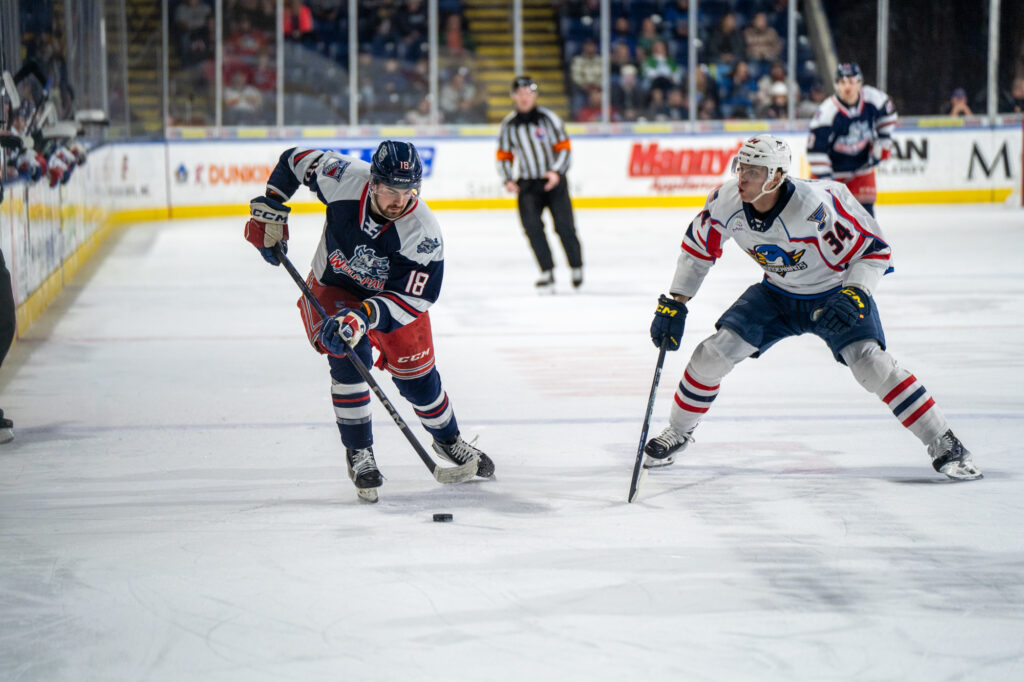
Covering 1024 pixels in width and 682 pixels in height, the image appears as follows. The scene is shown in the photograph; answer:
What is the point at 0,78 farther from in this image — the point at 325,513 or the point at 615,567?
the point at 615,567

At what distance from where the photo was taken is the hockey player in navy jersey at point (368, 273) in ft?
11.5

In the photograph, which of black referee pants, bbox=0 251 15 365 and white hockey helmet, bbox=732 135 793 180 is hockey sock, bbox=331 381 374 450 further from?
black referee pants, bbox=0 251 15 365

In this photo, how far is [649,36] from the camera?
14.2m

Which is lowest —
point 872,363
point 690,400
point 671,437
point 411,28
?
point 671,437

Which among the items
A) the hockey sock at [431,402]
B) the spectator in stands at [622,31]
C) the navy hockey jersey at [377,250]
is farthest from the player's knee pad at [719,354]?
the spectator in stands at [622,31]

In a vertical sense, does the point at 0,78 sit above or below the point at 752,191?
above

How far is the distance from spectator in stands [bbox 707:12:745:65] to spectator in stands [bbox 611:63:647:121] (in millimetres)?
885

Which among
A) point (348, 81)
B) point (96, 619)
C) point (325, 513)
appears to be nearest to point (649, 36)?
point (348, 81)

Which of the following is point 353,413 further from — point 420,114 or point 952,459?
point 420,114

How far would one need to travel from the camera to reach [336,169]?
3.75 metres

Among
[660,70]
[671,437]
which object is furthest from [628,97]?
[671,437]

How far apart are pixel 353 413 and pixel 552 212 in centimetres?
479

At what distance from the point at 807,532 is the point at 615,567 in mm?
596

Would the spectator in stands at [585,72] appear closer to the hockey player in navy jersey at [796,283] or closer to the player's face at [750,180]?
the hockey player in navy jersey at [796,283]
